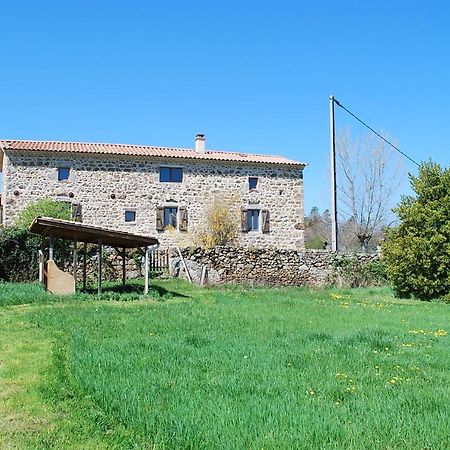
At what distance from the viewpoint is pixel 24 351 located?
754 cm

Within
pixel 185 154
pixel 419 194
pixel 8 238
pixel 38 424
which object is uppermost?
pixel 185 154

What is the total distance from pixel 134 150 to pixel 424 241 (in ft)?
54.5

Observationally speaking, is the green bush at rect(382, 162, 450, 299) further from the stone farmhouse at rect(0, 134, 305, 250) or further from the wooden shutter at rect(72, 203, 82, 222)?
the wooden shutter at rect(72, 203, 82, 222)

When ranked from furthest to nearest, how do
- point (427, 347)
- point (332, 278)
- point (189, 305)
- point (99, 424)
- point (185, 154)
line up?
point (185, 154) < point (332, 278) < point (189, 305) < point (427, 347) < point (99, 424)

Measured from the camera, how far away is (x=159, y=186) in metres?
29.6

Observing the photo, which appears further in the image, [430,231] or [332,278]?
[332,278]

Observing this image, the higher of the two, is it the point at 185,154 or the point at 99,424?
the point at 185,154

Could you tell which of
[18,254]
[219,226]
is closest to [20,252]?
[18,254]

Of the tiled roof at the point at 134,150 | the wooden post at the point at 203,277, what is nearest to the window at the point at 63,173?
the tiled roof at the point at 134,150

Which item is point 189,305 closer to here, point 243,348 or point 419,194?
point 243,348

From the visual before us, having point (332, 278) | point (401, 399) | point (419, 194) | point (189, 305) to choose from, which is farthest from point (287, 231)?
point (401, 399)

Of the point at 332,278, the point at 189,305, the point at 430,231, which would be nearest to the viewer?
the point at 189,305

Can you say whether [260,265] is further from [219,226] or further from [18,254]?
[18,254]

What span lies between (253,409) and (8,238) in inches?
677
